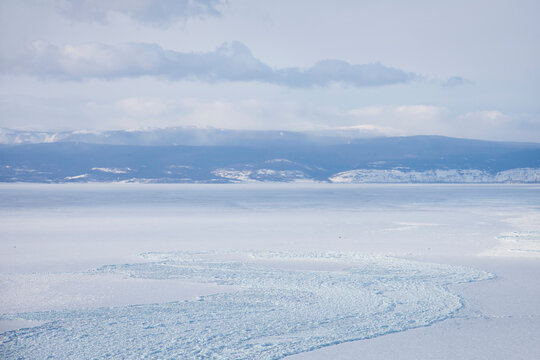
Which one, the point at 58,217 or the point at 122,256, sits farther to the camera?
the point at 58,217

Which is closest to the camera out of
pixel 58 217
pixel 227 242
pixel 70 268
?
pixel 70 268

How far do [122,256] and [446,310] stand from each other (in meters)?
8.30

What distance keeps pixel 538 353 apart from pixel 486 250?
8738 millimetres

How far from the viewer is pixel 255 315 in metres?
8.57

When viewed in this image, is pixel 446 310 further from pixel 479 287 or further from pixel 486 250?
pixel 486 250

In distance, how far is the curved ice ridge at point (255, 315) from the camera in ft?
23.0

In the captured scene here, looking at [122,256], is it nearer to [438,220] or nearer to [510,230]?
[510,230]

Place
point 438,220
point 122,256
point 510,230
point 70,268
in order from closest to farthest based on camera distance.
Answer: point 70,268 < point 122,256 < point 510,230 < point 438,220

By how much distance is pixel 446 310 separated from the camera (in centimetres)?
880

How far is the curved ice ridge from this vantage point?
7012mm

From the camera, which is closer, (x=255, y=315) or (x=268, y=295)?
(x=255, y=315)

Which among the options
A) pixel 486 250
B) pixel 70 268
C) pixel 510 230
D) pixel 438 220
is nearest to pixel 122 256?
pixel 70 268

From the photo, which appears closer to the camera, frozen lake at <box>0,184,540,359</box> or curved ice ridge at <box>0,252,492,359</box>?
curved ice ridge at <box>0,252,492,359</box>

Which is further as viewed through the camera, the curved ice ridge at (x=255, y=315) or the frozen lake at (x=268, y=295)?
the frozen lake at (x=268, y=295)
